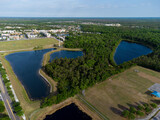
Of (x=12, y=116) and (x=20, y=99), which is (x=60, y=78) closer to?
(x=20, y=99)

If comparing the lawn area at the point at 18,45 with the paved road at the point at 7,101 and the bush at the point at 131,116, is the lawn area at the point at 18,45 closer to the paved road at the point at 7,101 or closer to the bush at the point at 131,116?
the paved road at the point at 7,101

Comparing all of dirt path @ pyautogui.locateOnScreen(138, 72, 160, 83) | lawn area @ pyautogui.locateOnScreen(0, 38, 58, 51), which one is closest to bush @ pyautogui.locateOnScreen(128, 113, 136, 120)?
dirt path @ pyautogui.locateOnScreen(138, 72, 160, 83)

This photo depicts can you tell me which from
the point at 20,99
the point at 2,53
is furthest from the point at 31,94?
the point at 2,53

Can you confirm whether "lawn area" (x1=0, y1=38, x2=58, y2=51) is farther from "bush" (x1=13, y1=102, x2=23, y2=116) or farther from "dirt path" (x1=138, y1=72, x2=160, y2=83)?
"dirt path" (x1=138, y1=72, x2=160, y2=83)

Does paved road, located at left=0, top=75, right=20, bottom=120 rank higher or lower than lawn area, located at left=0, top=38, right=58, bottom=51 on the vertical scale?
lower

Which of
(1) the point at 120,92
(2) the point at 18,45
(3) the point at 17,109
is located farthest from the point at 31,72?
(2) the point at 18,45
